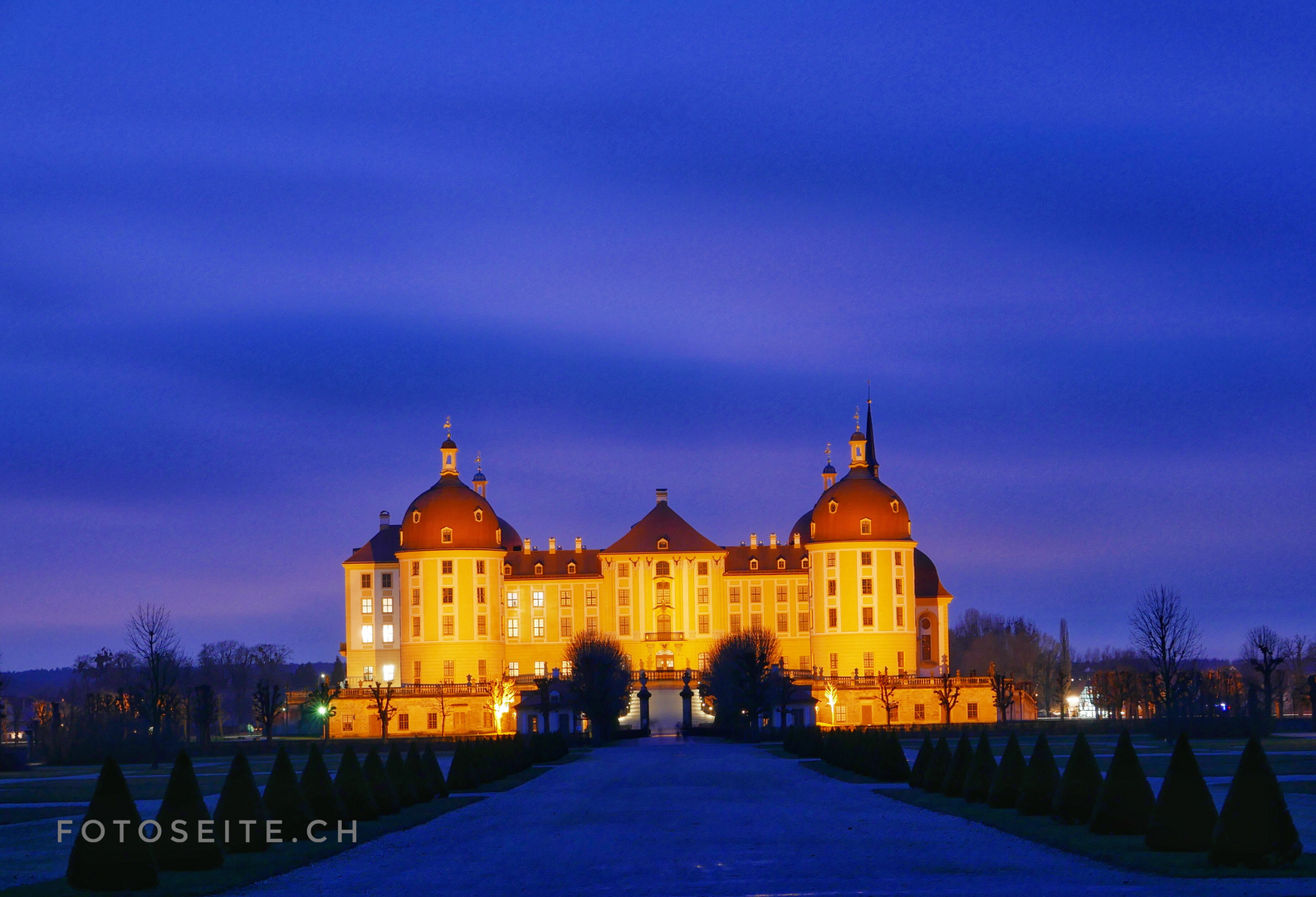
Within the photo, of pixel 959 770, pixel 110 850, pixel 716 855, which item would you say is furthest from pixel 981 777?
pixel 110 850

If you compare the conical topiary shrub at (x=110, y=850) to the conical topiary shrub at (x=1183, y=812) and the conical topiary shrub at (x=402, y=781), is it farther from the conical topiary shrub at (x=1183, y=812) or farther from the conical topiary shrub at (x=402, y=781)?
the conical topiary shrub at (x=1183, y=812)

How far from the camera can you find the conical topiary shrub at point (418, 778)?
31859mm

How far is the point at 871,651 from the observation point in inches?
4365

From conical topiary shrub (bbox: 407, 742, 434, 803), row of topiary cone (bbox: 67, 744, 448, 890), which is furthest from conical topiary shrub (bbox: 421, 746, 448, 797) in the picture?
row of topiary cone (bbox: 67, 744, 448, 890)

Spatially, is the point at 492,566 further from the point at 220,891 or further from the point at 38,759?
the point at 220,891

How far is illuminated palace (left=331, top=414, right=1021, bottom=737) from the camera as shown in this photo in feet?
367

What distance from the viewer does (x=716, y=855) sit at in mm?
21641

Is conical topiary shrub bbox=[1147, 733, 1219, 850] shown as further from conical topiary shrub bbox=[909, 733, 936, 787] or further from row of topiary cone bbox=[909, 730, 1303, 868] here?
conical topiary shrub bbox=[909, 733, 936, 787]

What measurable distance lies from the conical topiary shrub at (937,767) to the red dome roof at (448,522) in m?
82.9

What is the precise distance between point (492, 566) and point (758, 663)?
3351cm

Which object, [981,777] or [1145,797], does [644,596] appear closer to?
[981,777]

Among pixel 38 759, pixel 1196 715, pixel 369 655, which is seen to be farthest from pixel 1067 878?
pixel 369 655

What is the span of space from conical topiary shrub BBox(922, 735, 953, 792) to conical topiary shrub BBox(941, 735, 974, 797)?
0.48 metres

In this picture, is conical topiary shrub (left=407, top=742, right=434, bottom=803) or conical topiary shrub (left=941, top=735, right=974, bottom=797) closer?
conical topiary shrub (left=941, top=735, right=974, bottom=797)
